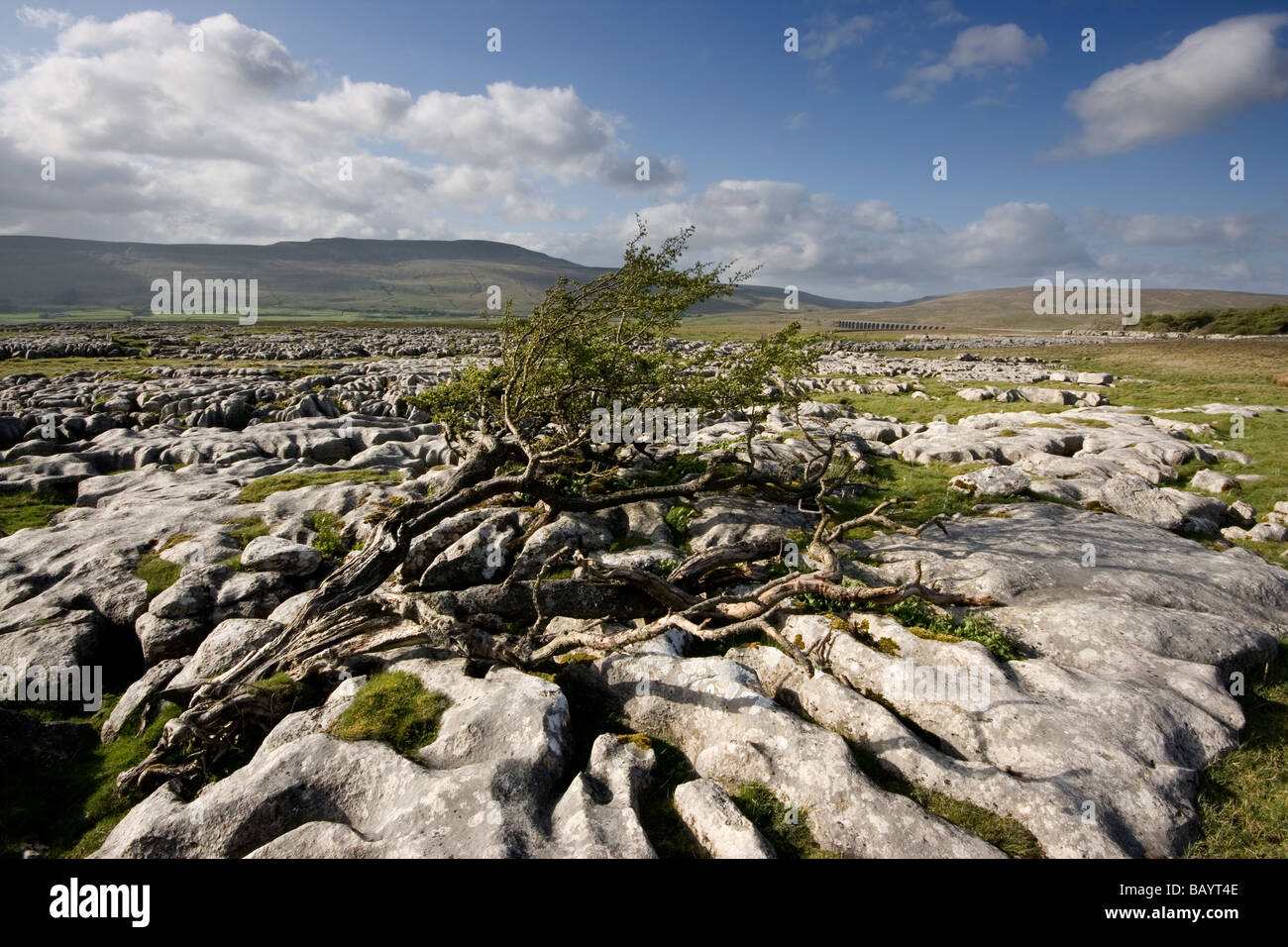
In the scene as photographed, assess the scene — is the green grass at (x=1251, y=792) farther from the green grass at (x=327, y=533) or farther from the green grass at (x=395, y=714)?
the green grass at (x=327, y=533)

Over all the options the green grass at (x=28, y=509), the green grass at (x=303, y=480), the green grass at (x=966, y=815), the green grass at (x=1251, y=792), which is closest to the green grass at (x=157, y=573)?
the green grass at (x=303, y=480)

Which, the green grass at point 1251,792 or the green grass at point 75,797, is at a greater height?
the green grass at point 1251,792

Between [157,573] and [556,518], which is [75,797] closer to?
[157,573]

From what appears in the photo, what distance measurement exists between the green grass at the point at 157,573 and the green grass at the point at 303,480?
6485 millimetres

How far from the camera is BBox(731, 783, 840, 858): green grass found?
33.8ft

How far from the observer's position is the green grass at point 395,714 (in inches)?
514

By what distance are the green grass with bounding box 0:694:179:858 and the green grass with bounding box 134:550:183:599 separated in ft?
19.3

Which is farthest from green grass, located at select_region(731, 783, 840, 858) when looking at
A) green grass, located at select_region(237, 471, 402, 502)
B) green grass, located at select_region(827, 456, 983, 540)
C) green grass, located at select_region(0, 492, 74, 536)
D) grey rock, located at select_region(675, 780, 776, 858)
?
green grass, located at select_region(0, 492, 74, 536)

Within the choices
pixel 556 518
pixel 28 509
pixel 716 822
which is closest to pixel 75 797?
pixel 556 518

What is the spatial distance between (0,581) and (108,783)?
39.7 feet

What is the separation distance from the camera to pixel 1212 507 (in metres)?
26.0

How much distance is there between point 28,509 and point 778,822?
39215 mm
